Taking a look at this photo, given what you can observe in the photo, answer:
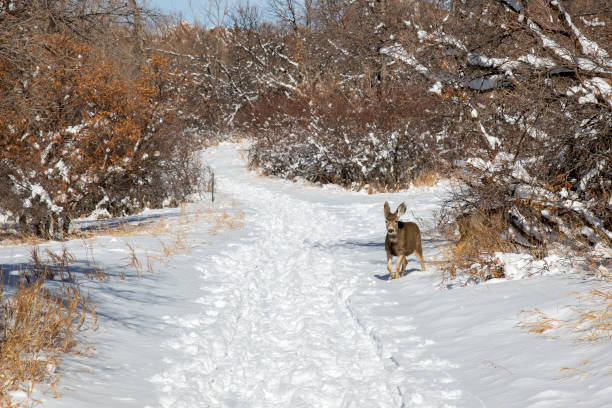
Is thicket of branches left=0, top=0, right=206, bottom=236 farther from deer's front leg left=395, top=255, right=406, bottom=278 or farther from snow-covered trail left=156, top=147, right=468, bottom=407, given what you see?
deer's front leg left=395, top=255, right=406, bottom=278

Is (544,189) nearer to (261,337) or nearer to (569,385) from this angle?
(569,385)

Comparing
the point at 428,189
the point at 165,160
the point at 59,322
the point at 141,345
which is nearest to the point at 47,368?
the point at 59,322

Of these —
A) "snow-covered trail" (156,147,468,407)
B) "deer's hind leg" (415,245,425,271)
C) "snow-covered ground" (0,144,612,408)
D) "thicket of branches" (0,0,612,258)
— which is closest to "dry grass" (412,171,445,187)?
"thicket of branches" (0,0,612,258)

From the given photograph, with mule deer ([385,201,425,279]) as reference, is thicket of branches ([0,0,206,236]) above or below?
above

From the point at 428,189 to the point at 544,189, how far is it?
12528 millimetres

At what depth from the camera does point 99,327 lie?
5449 mm

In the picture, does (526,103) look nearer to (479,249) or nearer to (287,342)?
(479,249)

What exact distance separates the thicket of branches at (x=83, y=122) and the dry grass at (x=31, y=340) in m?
4.69

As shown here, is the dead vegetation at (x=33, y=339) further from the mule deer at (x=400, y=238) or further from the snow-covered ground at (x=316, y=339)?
the mule deer at (x=400, y=238)

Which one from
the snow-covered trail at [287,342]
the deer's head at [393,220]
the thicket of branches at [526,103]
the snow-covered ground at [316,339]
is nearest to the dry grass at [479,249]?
the thicket of branches at [526,103]

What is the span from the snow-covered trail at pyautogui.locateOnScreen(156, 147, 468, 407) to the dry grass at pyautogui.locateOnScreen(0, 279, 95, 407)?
0.99m

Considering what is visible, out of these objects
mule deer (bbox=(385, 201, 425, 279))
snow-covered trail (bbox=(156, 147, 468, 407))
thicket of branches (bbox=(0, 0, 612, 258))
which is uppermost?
thicket of branches (bbox=(0, 0, 612, 258))

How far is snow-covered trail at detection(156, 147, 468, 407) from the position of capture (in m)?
4.39

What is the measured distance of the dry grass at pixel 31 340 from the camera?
12.2ft
